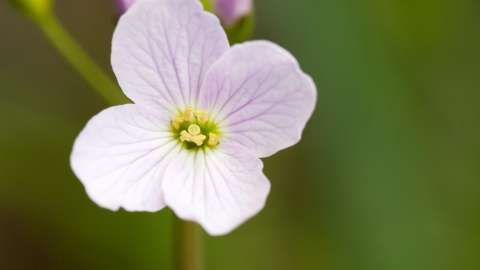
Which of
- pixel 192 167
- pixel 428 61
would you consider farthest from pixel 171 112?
pixel 428 61

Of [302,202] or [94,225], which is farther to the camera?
[302,202]

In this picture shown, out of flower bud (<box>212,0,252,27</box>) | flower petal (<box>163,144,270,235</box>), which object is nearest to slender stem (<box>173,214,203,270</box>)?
flower petal (<box>163,144,270,235</box>)

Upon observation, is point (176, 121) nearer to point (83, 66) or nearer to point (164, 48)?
point (164, 48)

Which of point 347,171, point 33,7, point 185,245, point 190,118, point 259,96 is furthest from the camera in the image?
point 347,171

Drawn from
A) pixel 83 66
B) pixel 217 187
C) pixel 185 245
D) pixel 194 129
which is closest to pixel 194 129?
pixel 194 129

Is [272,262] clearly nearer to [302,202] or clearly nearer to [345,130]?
[302,202]

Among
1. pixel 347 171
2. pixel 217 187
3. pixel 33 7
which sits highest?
pixel 33 7

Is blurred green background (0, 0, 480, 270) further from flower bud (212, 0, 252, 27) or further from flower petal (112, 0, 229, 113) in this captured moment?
flower petal (112, 0, 229, 113)
